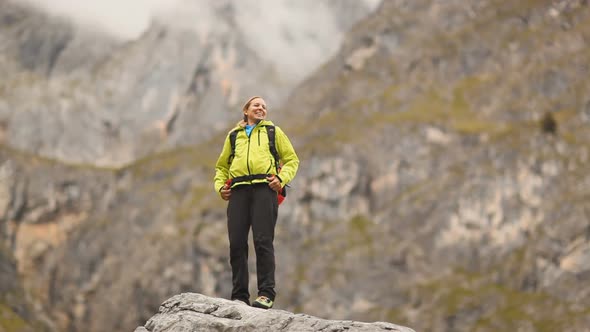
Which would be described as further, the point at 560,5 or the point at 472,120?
the point at 560,5

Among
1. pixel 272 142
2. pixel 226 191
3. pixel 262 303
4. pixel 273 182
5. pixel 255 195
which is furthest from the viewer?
pixel 226 191

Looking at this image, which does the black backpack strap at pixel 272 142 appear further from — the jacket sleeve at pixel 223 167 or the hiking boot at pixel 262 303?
the hiking boot at pixel 262 303

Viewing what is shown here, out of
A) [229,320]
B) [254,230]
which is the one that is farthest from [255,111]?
[229,320]

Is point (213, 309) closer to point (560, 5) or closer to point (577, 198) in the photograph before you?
point (577, 198)

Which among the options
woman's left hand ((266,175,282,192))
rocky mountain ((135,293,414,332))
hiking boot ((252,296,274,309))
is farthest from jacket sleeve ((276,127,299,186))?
rocky mountain ((135,293,414,332))

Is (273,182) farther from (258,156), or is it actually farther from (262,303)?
(262,303)

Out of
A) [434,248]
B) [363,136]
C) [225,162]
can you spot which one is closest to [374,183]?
[363,136]

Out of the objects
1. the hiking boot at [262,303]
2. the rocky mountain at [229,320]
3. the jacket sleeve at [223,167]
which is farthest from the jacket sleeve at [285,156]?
the rocky mountain at [229,320]

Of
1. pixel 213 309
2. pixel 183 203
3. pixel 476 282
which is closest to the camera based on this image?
pixel 213 309

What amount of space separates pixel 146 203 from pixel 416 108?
222 feet

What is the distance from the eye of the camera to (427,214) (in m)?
164

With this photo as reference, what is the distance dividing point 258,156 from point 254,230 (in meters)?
1.68

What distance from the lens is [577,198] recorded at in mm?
151125

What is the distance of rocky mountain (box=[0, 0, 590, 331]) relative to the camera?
14800 cm
